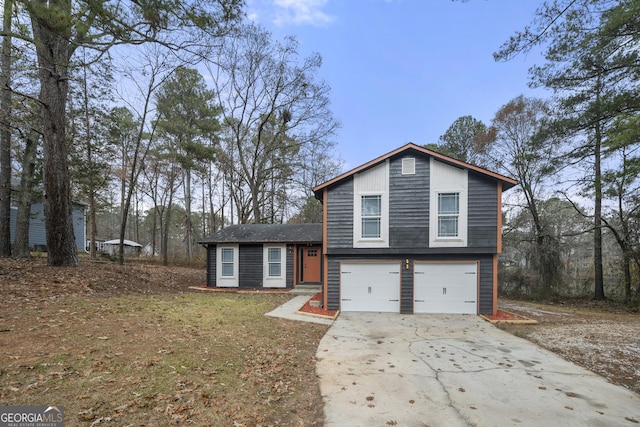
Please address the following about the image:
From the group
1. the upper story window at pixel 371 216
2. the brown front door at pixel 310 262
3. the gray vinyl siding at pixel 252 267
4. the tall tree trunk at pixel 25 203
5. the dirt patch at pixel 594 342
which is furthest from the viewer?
the brown front door at pixel 310 262

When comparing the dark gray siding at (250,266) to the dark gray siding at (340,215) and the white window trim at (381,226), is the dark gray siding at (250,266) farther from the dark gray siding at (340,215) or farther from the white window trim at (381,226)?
the white window trim at (381,226)

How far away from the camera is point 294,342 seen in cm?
588

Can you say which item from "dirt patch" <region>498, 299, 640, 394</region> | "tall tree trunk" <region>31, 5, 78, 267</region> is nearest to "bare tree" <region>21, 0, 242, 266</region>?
"tall tree trunk" <region>31, 5, 78, 267</region>

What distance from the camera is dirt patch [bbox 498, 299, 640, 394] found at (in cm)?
483

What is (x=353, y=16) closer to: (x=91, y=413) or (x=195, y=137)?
(x=91, y=413)

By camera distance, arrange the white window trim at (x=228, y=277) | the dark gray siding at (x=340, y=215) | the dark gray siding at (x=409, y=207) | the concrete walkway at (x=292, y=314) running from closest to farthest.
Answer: the concrete walkway at (x=292, y=314), the dark gray siding at (x=409, y=207), the dark gray siding at (x=340, y=215), the white window trim at (x=228, y=277)

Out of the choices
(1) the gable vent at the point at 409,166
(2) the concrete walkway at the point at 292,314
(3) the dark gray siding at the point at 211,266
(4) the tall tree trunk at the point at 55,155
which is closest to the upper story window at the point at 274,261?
(3) the dark gray siding at the point at 211,266

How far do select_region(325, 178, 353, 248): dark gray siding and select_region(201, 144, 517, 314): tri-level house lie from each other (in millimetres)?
35

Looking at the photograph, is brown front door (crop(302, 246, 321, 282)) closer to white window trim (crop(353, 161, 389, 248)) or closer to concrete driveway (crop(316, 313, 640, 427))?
white window trim (crop(353, 161, 389, 248))

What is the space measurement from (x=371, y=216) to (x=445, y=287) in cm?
344

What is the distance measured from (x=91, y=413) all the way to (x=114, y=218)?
5272 centimetres

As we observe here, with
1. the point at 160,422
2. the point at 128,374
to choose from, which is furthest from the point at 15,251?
the point at 160,422

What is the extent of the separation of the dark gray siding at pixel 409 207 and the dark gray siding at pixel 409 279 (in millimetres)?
589

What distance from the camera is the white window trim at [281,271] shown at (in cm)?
1407
